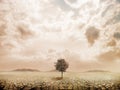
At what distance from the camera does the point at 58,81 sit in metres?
9.10

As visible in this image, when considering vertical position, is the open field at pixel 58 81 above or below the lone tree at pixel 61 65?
below

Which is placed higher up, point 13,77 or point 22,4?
point 22,4

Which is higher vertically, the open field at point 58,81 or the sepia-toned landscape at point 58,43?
the sepia-toned landscape at point 58,43

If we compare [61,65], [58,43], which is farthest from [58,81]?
[58,43]

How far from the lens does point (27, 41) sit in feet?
30.6

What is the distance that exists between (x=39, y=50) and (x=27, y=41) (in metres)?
0.32

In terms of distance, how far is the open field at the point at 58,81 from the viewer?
907 centimetres

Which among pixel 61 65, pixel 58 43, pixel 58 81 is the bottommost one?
pixel 58 81

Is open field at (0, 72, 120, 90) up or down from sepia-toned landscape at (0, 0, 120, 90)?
down

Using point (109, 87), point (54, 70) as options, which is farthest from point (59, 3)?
point (109, 87)

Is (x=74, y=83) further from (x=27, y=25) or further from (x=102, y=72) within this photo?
(x=27, y=25)

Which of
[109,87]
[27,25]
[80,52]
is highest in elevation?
[27,25]

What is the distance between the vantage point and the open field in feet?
29.8

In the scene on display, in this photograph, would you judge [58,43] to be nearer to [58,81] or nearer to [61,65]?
[61,65]
